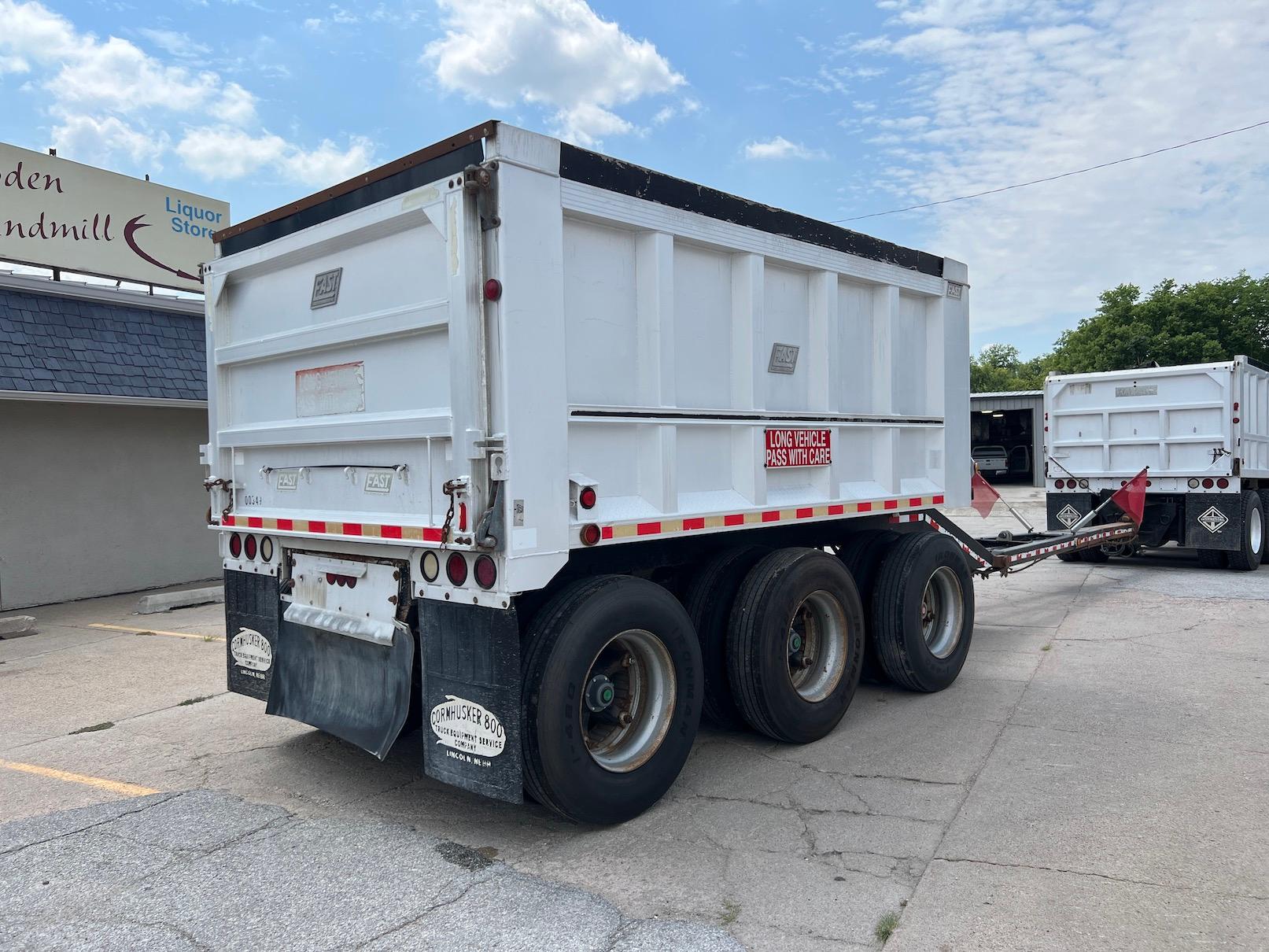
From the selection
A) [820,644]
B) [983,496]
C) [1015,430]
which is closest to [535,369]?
[820,644]

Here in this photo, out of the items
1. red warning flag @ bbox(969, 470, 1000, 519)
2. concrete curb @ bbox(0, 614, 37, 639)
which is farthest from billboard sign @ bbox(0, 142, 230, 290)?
red warning flag @ bbox(969, 470, 1000, 519)

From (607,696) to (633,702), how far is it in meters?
0.22

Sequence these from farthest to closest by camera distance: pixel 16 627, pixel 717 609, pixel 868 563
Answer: pixel 16 627 < pixel 868 563 < pixel 717 609

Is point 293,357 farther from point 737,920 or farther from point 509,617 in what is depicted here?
point 737,920

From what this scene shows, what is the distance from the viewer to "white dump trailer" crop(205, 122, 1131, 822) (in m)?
3.92

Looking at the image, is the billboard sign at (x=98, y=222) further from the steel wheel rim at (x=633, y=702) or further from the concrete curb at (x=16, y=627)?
the steel wheel rim at (x=633, y=702)

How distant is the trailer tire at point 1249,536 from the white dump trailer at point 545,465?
26.8ft

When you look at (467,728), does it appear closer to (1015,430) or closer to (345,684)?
(345,684)

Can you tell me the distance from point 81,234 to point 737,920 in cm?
1210

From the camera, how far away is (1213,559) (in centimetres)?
1239

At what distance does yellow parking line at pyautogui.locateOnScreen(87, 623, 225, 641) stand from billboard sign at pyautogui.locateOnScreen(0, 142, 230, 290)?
452cm

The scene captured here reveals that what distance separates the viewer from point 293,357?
199 inches

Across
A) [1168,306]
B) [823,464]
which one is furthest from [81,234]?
[1168,306]

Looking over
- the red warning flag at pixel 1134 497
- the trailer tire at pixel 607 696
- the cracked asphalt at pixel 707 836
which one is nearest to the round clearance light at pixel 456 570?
the trailer tire at pixel 607 696
